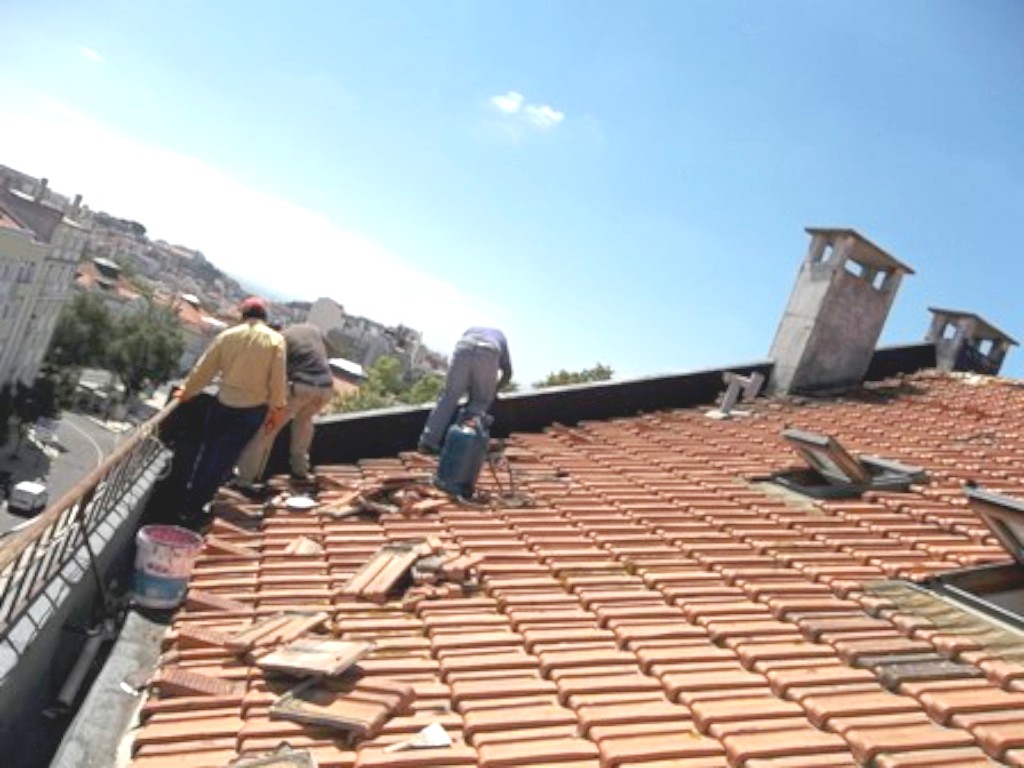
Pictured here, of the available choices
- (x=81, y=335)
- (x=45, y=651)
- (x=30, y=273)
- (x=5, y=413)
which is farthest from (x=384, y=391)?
(x=45, y=651)

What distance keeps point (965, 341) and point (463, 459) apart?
8013 millimetres

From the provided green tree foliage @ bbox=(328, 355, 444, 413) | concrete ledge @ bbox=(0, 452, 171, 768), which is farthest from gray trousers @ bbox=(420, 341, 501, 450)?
green tree foliage @ bbox=(328, 355, 444, 413)

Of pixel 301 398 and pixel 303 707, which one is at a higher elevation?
pixel 301 398

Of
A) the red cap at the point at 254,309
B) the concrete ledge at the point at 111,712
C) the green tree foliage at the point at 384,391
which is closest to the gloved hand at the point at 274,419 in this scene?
the red cap at the point at 254,309

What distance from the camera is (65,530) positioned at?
14.4ft


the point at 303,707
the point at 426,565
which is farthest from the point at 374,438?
the point at 303,707

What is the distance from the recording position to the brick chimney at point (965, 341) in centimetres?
1095

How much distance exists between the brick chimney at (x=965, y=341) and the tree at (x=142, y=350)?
74.2 meters

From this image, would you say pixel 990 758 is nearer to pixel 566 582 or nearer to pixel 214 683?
pixel 566 582

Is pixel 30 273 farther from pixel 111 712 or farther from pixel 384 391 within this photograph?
pixel 111 712

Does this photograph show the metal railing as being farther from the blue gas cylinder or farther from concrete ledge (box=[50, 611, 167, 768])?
the blue gas cylinder

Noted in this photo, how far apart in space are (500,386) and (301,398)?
1.88 metres

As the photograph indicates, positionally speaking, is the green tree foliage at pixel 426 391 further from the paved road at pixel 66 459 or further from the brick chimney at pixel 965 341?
the brick chimney at pixel 965 341

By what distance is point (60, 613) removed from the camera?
13.3 feet
